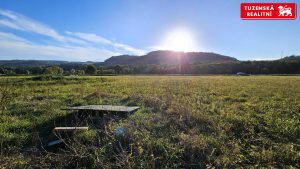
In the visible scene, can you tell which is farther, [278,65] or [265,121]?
[278,65]

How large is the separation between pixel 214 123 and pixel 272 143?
1.72m

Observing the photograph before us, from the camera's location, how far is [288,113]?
29.4ft

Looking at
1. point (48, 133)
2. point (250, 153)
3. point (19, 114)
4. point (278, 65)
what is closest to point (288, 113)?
point (250, 153)

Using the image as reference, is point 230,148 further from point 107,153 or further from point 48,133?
point 48,133

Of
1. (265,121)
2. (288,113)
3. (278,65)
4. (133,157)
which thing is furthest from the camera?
(278,65)

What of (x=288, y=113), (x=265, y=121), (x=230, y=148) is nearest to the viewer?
(x=230, y=148)

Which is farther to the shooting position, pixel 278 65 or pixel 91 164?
pixel 278 65

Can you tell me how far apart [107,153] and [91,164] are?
1.38ft

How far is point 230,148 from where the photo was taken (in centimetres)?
549

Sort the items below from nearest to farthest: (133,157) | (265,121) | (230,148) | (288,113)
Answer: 1. (133,157)
2. (230,148)
3. (265,121)
4. (288,113)

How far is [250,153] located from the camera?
205 inches

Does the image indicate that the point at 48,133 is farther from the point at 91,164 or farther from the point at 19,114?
the point at 19,114

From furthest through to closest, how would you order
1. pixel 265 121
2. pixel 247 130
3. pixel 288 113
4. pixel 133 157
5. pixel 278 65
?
1. pixel 278 65
2. pixel 288 113
3. pixel 265 121
4. pixel 247 130
5. pixel 133 157

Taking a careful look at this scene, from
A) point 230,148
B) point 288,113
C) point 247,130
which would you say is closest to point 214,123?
point 247,130
